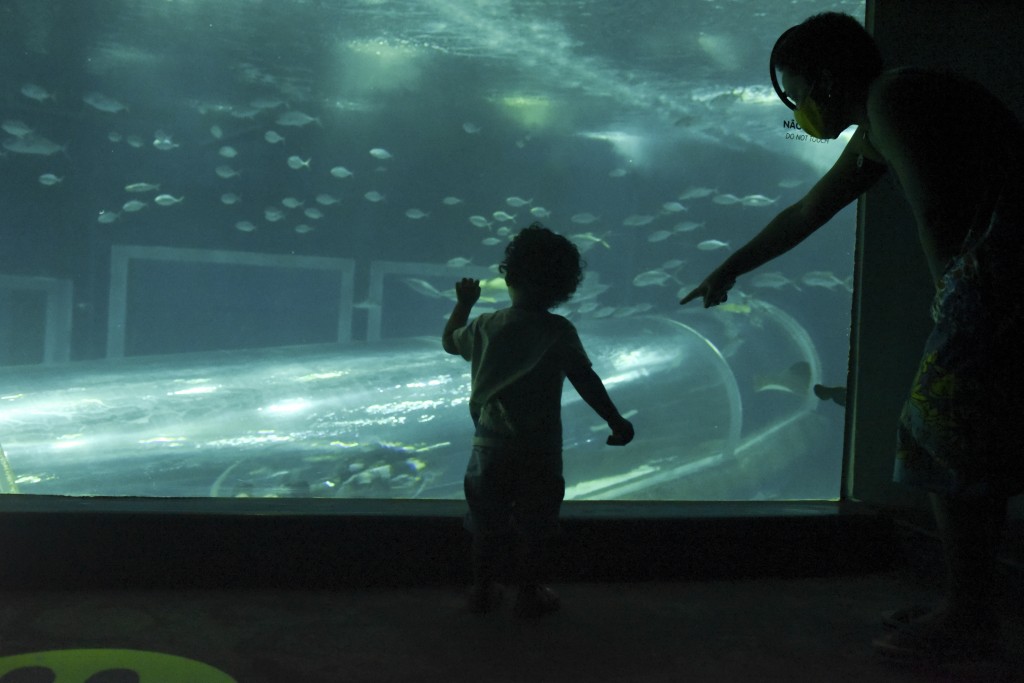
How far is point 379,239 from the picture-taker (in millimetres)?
24500

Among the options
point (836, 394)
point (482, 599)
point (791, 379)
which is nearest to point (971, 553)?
point (482, 599)

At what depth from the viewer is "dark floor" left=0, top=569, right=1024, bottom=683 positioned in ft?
4.77

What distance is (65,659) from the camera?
1.43 m

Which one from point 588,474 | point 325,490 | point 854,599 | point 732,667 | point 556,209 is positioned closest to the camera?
point 732,667

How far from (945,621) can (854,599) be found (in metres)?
0.63

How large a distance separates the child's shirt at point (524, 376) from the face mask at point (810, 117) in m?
0.72

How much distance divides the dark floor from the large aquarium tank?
0.55 m

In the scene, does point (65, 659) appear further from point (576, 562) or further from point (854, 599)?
point (854, 599)

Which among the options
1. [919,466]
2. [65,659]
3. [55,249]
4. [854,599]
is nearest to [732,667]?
[919,466]

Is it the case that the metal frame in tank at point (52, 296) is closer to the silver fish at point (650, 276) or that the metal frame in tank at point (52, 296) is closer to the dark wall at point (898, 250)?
the silver fish at point (650, 276)

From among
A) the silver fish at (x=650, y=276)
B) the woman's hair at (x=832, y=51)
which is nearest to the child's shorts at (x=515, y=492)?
the woman's hair at (x=832, y=51)

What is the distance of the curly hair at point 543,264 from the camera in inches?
74.7

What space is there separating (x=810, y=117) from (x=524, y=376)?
2.91 feet

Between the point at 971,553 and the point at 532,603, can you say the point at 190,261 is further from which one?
the point at 971,553
